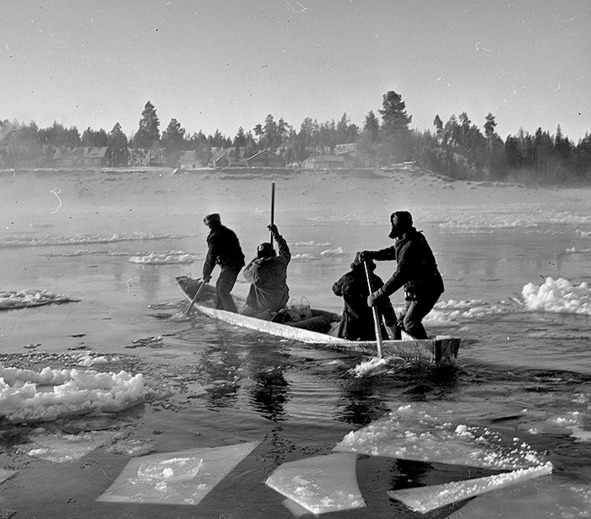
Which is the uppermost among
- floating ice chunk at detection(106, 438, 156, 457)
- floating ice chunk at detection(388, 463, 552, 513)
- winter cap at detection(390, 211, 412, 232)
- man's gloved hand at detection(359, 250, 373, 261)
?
winter cap at detection(390, 211, 412, 232)

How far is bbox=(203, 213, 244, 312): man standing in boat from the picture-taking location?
13.0m

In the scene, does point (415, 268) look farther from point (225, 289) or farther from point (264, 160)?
point (264, 160)

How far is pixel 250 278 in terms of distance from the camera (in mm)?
12133

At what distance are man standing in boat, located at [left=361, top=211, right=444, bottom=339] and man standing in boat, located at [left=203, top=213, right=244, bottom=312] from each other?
4218 mm

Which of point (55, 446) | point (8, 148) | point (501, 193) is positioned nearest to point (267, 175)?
point (501, 193)

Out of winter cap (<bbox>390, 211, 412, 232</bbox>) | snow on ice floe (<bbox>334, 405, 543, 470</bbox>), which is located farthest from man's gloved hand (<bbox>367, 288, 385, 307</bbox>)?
snow on ice floe (<bbox>334, 405, 543, 470</bbox>)

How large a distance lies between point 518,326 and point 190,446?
22.1 feet

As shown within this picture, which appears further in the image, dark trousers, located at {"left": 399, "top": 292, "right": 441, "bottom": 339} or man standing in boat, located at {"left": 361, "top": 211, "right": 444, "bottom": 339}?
dark trousers, located at {"left": 399, "top": 292, "right": 441, "bottom": 339}

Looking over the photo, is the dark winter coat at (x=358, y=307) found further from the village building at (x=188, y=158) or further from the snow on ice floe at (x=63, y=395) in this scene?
the village building at (x=188, y=158)

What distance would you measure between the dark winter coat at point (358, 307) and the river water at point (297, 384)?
0.38m

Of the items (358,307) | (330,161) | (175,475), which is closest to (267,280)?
(358,307)

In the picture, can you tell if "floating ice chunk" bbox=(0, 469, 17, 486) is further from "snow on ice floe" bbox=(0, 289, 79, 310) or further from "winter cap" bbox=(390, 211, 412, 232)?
"snow on ice floe" bbox=(0, 289, 79, 310)

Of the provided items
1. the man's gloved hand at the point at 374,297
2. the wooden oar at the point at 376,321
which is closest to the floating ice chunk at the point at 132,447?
the wooden oar at the point at 376,321

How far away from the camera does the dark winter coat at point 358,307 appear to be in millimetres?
9664
